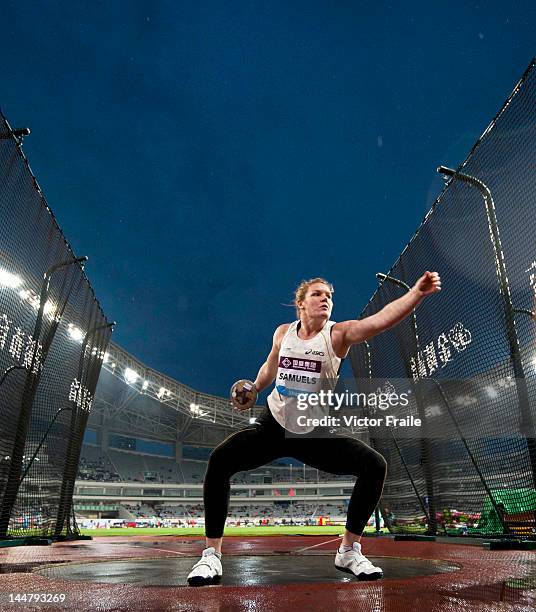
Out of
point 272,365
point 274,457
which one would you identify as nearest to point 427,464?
point 272,365

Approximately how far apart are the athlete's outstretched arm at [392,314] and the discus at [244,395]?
2.57 feet

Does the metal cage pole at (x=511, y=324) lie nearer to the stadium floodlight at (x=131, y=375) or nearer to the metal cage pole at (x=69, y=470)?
the metal cage pole at (x=69, y=470)

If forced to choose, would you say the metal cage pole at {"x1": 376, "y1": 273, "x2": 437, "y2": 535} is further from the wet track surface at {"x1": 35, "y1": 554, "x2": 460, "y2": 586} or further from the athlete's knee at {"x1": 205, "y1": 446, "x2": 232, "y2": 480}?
the athlete's knee at {"x1": 205, "y1": 446, "x2": 232, "y2": 480}

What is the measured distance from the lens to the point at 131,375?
128 feet

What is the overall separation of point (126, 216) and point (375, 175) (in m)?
57.7

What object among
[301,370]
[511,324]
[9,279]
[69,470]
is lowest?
[69,470]

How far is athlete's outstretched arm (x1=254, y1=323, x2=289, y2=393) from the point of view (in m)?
3.38

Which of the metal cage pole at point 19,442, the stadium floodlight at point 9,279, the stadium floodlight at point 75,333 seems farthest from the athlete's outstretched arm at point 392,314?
the stadium floodlight at point 75,333

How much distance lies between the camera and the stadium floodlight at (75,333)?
9.98m

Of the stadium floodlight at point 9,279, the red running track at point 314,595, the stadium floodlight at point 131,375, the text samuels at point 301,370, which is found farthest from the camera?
the stadium floodlight at point 131,375

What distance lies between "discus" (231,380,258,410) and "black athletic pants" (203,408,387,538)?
0.98ft

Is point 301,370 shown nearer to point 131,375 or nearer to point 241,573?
point 241,573

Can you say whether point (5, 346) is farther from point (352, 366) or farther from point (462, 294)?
point (352, 366)

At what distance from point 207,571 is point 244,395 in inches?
43.8
